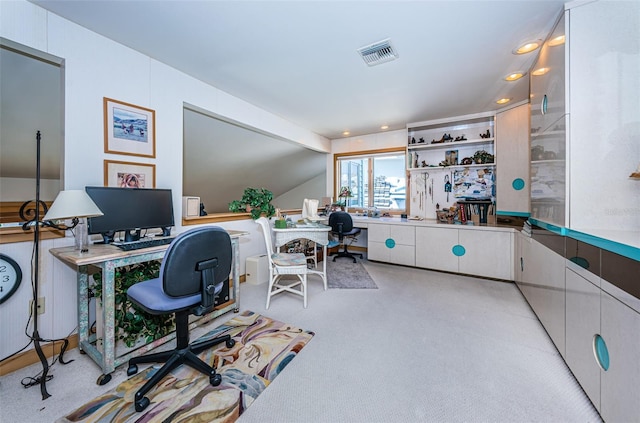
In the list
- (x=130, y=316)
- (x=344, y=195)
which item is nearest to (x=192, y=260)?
(x=130, y=316)

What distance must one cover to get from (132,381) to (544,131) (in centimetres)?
365

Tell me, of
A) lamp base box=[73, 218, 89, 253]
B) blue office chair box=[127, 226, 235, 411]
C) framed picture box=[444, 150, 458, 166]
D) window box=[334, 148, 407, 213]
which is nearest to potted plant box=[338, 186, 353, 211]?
window box=[334, 148, 407, 213]

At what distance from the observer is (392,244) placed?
4.01m

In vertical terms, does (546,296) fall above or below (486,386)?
above

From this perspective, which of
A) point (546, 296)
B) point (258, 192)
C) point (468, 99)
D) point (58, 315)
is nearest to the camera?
point (58, 315)

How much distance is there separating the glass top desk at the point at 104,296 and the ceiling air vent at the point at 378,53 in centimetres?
239

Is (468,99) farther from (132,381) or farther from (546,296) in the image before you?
(132,381)

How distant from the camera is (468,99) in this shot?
3.20 meters

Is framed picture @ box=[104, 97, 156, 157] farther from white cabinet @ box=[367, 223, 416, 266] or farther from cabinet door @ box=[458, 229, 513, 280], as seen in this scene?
Result: cabinet door @ box=[458, 229, 513, 280]

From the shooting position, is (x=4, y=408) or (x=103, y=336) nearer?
(x=4, y=408)

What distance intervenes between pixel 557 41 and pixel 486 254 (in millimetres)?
2502

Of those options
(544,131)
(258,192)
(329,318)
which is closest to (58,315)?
(258,192)

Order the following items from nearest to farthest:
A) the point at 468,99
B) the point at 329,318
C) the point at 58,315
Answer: the point at 58,315 → the point at 329,318 → the point at 468,99

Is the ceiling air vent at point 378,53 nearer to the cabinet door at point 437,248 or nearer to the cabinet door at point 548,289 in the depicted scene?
the cabinet door at point 548,289
